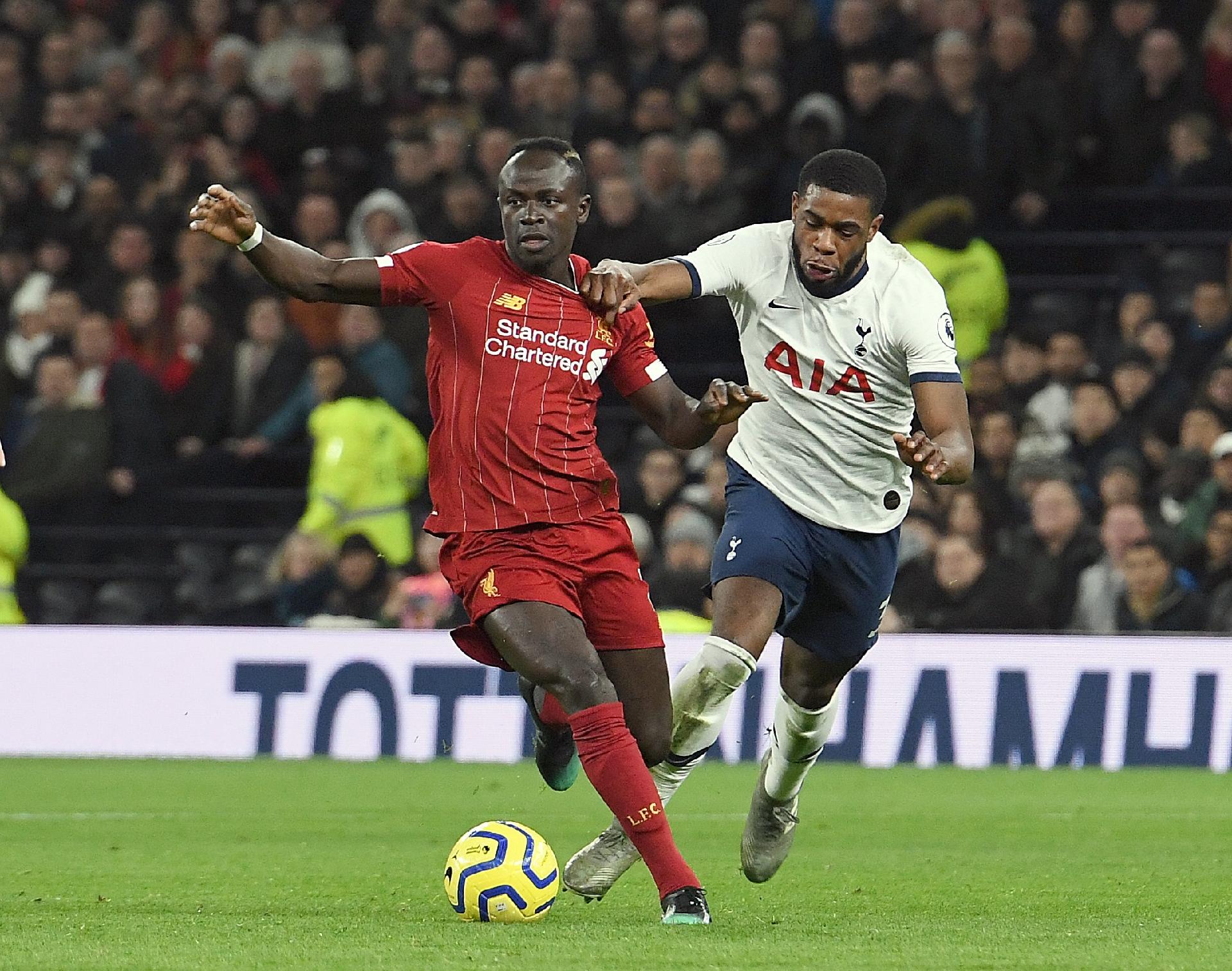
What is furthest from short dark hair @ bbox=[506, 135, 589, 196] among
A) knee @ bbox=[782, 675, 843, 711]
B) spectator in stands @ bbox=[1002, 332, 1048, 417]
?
spectator in stands @ bbox=[1002, 332, 1048, 417]

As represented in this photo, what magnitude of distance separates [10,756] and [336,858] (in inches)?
218

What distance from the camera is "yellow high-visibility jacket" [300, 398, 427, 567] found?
46.2ft

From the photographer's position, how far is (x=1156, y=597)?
41.8ft

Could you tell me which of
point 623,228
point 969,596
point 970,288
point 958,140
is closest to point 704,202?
point 623,228

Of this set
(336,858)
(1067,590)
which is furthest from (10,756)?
(1067,590)

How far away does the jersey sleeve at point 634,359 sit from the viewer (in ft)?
22.6

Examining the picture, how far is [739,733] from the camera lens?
12.7m

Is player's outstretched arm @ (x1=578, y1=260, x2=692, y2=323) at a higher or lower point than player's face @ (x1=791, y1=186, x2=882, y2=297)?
lower

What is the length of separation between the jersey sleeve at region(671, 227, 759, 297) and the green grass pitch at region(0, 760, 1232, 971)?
1984 mm

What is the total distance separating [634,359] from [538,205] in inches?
24.4

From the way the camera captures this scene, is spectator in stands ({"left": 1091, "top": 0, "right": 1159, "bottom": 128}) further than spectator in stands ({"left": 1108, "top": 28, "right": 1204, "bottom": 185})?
Yes

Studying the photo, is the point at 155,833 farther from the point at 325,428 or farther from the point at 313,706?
the point at 325,428

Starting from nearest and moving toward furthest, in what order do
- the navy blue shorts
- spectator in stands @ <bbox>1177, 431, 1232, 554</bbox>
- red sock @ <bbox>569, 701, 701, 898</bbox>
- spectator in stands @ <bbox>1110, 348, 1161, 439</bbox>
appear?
1. red sock @ <bbox>569, 701, 701, 898</bbox>
2. the navy blue shorts
3. spectator in stands @ <bbox>1177, 431, 1232, 554</bbox>
4. spectator in stands @ <bbox>1110, 348, 1161, 439</bbox>

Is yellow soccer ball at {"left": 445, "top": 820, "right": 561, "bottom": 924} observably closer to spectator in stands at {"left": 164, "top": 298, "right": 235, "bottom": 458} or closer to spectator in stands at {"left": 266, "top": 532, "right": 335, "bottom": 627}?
spectator in stands at {"left": 266, "top": 532, "right": 335, "bottom": 627}
